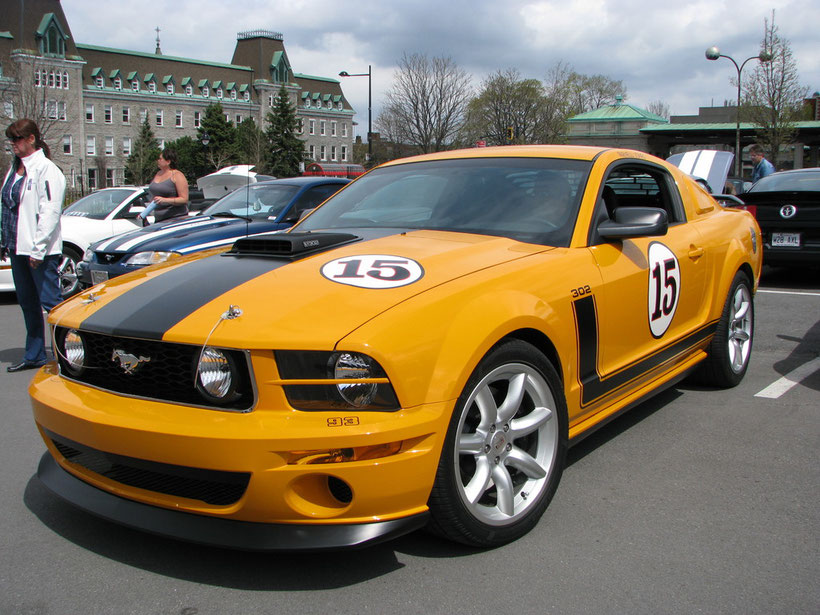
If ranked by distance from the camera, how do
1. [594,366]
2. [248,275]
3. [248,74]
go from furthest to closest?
[248,74] → [594,366] → [248,275]

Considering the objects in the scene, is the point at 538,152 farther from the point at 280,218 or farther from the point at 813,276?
the point at 813,276

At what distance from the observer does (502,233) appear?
3.57m

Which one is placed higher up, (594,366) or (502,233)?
(502,233)

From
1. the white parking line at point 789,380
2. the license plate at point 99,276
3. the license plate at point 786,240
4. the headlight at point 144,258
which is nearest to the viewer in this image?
the white parking line at point 789,380

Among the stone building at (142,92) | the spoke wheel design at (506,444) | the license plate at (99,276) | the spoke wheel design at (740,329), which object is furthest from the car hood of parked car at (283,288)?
the stone building at (142,92)

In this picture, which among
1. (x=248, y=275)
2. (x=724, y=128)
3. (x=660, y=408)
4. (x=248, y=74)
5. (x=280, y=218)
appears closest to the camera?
(x=248, y=275)

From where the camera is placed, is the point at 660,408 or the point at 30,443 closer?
the point at 30,443

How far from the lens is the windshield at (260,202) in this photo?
8.38 m

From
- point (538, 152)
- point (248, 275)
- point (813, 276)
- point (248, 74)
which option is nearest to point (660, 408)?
point (538, 152)

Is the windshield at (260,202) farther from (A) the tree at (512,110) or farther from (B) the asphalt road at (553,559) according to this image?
(A) the tree at (512,110)

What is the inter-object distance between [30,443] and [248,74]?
118 metres

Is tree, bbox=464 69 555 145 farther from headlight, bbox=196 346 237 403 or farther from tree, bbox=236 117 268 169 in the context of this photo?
headlight, bbox=196 346 237 403

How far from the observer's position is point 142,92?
101000 mm

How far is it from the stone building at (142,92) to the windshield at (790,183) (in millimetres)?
66884
